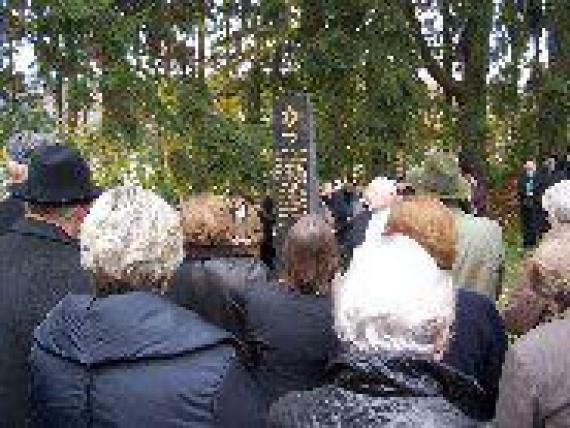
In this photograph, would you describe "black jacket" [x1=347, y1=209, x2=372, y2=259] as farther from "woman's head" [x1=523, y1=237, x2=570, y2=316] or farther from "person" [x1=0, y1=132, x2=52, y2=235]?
"woman's head" [x1=523, y1=237, x2=570, y2=316]

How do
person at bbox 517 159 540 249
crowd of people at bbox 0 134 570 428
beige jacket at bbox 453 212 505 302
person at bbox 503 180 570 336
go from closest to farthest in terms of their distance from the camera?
crowd of people at bbox 0 134 570 428 < person at bbox 503 180 570 336 < beige jacket at bbox 453 212 505 302 < person at bbox 517 159 540 249

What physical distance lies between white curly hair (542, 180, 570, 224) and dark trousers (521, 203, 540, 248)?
1883 centimetres

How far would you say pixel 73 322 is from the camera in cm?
347

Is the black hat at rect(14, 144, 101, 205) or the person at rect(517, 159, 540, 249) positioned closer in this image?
the black hat at rect(14, 144, 101, 205)

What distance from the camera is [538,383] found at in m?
3.63

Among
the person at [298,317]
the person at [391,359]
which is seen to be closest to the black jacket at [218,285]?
the person at [298,317]

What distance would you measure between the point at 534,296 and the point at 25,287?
1.79 meters

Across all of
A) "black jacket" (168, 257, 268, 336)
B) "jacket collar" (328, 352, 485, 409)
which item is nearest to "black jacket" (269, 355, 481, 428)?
"jacket collar" (328, 352, 485, 409)

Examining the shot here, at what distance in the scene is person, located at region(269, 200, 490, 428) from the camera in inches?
117

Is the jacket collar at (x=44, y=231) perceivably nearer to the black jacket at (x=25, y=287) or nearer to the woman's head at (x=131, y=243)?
the black jacket at (x=25, y=287)

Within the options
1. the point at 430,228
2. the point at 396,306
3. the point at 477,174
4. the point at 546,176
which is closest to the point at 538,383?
the point at 396,306

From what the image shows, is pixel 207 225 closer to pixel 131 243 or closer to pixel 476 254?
pixel 476 254

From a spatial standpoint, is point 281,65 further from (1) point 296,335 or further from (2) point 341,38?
(1) point 296,335

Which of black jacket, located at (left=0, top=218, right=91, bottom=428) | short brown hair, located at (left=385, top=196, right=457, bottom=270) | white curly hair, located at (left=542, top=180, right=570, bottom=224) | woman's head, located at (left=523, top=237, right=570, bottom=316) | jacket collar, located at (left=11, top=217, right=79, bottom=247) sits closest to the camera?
woman's head, located at (left=523, top=237, right=570, bottom=316)
